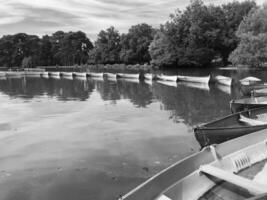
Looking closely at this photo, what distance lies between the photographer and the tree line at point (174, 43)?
36156 millimetres

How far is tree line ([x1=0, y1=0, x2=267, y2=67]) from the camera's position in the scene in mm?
36156

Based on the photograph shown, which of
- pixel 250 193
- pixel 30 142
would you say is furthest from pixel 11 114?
pixel 250 193

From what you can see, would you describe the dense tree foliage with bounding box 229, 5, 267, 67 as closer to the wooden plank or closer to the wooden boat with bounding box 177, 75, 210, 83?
the wooden boat with bounding box 177, 75, 210, 83

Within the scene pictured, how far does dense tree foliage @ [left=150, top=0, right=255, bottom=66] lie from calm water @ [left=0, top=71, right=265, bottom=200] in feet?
128

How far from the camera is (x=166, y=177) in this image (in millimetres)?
4465

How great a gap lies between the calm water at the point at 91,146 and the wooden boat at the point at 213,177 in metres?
1.80

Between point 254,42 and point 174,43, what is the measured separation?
2349cm

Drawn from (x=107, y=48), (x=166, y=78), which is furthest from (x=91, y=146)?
(x=107, y=48)

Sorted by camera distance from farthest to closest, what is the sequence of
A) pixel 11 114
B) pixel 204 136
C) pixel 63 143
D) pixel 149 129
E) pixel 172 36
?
pixel 172 36 < pixel 11 114 < pixel 149 129 < pixel 63 143 < pixel 204 136

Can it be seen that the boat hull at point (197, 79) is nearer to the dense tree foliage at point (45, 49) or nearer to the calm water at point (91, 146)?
the calm water at point (91, 146)

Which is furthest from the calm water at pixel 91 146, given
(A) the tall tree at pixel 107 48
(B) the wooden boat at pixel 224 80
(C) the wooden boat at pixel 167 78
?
(A) the tall tree at pixel 107 48

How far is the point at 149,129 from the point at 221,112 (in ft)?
13.6

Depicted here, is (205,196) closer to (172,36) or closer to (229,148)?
(229,148)

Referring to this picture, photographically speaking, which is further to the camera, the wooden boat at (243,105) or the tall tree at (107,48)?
the tall tree at (107,48)
